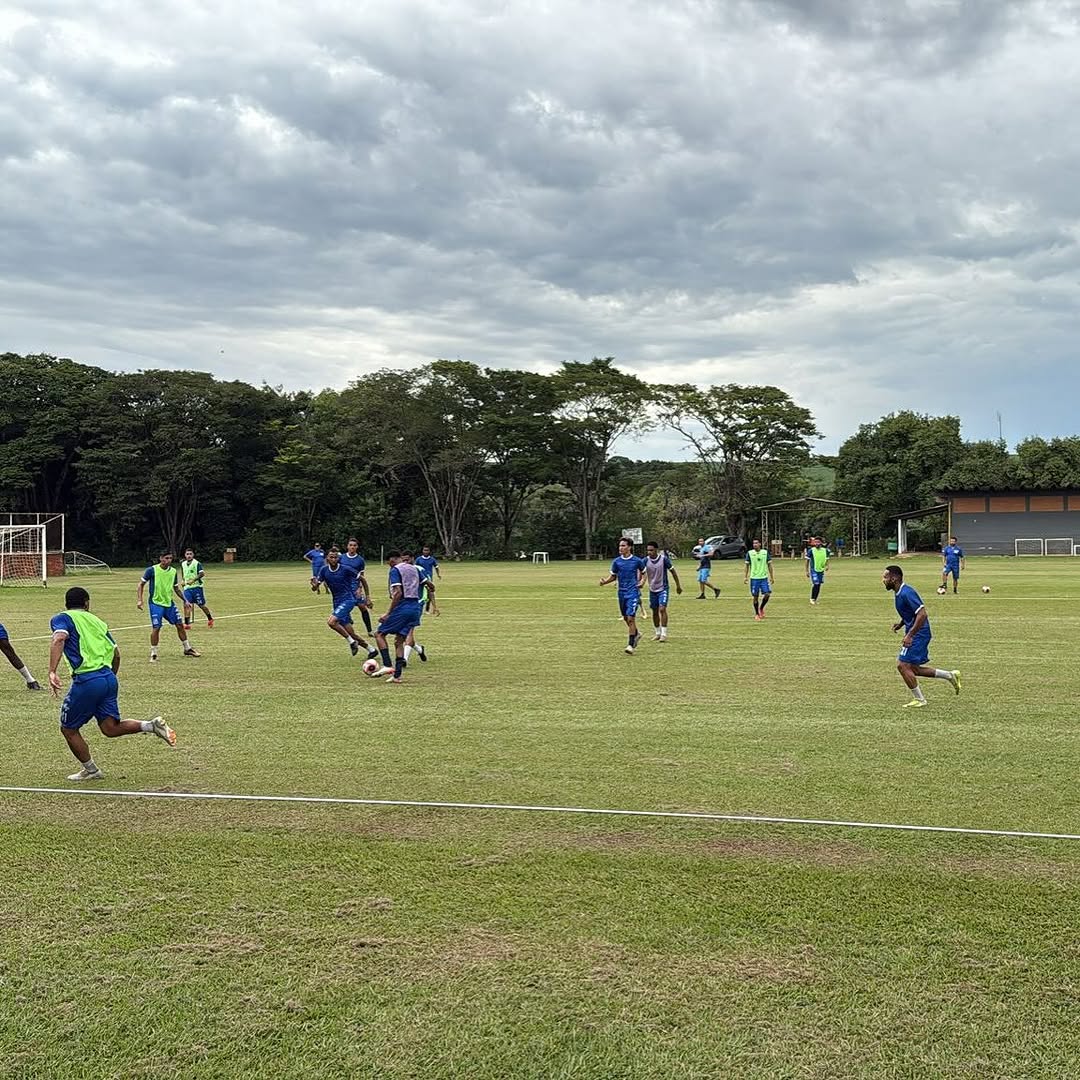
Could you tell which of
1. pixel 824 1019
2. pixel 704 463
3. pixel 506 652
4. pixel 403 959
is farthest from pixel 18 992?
pixel 704 463

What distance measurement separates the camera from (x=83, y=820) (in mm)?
7164

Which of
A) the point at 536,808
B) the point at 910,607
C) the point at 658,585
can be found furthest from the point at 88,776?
the point at 658,585

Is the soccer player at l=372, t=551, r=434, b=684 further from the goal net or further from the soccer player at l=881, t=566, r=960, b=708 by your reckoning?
the goal net

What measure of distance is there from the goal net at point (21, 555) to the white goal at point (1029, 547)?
54617mm

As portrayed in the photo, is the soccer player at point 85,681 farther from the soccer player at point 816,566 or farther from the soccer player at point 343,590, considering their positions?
the soccer player at point 816,566

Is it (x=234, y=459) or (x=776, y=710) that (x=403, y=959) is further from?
(x=234, y=459)

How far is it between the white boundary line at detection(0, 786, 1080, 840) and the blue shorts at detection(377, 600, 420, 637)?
6.12 metres

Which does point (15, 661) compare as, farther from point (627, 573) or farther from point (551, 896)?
point (551, 896)

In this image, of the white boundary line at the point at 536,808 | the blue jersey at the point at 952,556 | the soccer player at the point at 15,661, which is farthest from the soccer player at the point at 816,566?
the white boundary line at the point at 536,808

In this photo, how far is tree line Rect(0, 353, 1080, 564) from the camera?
66688 millimetres

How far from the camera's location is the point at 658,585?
19.2 metres

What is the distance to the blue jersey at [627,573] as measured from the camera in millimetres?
17609

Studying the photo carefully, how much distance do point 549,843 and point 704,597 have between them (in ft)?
79.7

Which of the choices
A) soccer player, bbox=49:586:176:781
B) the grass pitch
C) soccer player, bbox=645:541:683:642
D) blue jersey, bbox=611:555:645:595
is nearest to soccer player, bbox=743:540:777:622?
soccer player, bbox=645:541:683:642
